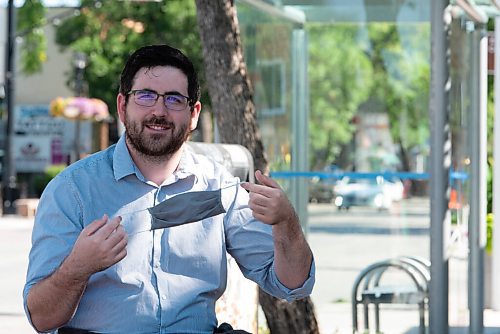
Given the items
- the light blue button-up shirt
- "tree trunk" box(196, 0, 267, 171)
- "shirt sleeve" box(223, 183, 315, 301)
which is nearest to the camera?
the light blue button-up shirt

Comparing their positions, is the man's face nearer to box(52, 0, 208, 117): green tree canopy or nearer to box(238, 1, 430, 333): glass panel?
box(238, 1, 430, 333): glass panel

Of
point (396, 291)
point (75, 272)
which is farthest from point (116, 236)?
point (396, 291)

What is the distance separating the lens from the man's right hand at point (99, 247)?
285 cm

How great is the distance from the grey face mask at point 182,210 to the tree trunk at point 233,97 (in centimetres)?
355

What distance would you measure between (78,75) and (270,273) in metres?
32.5

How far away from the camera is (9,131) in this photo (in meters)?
30.4

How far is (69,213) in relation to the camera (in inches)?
124

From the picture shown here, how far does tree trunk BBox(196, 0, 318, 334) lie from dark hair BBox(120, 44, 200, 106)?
3.55 meters

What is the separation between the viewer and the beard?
10.4 ft

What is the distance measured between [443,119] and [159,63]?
3.60m

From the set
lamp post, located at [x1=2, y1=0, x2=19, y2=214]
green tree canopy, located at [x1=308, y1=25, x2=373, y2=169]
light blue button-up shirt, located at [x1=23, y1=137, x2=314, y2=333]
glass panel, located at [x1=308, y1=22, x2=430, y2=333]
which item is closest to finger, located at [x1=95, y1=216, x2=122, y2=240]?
light blue button-up shirt, located at [x1=23, y1=137, x2=314, y2=333]

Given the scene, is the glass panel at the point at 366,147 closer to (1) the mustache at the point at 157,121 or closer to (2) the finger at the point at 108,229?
(1) the mustache at the point at 157,121

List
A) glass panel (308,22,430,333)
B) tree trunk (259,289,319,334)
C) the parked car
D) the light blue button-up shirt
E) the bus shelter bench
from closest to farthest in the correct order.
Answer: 1. the light blue button-up shirt
2. tree trunk (259,289,319,334)
3. the bus shelter bench
4. glass panel (308,22,430,333)
5. the parked car

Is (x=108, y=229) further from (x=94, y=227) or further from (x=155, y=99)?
(x=155, y=99)
